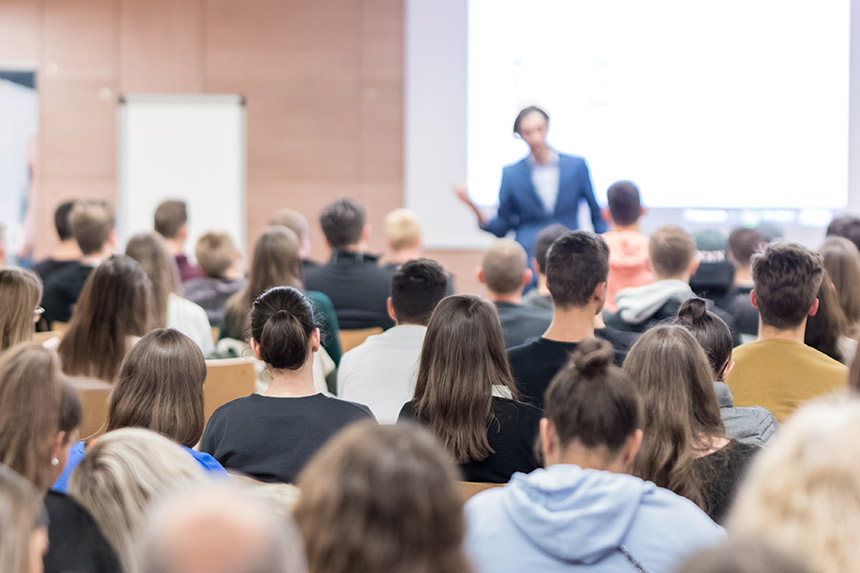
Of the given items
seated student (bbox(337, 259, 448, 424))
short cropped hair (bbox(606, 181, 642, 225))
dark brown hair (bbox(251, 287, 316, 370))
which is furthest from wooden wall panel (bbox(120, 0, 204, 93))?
dark brown hair (bbox(251, 287, 316, 370))

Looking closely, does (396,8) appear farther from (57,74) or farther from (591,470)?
(591,470)

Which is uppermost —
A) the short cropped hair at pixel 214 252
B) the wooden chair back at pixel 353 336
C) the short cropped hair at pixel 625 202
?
the short cropped hair at pixel 625 202

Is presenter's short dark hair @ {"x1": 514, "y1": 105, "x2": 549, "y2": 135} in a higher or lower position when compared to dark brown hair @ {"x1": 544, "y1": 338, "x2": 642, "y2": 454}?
higher

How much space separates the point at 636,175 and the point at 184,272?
346 centimetres

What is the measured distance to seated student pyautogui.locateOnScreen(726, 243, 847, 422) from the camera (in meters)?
2.86

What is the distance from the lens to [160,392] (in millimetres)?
2271

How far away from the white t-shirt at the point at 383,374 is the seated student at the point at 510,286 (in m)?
0.56

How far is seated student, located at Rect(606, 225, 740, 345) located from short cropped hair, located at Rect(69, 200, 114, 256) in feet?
7.87

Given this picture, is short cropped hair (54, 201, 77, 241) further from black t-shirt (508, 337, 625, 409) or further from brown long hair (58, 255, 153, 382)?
black t-shirt (508, 337, 625, 409)

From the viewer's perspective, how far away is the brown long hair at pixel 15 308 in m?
3.05

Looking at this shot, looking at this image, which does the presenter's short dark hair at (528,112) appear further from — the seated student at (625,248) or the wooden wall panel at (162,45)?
the wooden wall panel at (162,45)

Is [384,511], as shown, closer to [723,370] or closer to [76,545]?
[76,545]

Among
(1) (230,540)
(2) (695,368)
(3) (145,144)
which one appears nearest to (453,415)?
(2) (695,368)

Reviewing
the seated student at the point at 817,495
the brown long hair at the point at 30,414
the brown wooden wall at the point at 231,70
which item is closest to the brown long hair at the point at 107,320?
the brown long hair at the point at 30,414
